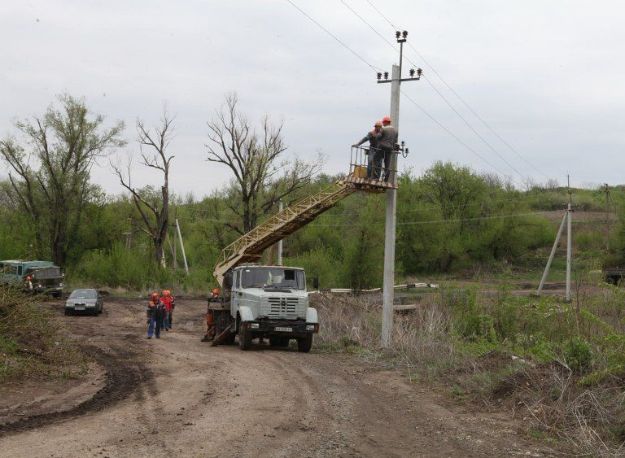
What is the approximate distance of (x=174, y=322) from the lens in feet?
111

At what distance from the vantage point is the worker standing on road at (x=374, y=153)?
20203 mm

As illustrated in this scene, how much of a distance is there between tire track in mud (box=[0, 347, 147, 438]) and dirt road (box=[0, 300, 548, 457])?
22 mm

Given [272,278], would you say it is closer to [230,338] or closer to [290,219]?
[230,338]

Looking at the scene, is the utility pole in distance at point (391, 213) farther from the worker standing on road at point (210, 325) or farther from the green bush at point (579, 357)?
the green bush at point (579, 357)

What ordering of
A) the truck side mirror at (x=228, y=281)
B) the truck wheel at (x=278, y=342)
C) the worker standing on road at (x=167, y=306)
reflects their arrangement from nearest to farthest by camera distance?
the truck wheel at (x=278, y=342), the truck side mirror at (x=228, y=281), the worker standing on road at (x=167, y=306)

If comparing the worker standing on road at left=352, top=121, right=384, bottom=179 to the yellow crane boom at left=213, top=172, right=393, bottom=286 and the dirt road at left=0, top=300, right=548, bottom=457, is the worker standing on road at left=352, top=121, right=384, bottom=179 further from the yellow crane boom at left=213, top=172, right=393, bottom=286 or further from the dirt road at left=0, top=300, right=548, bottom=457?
the dirt road at left=0, top=300, right=548, bottom=457

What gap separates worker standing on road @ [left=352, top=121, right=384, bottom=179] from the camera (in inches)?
795

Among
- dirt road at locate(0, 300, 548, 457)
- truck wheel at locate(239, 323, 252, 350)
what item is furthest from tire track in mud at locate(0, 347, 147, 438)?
truck wheel at locate(239, 323, 252, 350)

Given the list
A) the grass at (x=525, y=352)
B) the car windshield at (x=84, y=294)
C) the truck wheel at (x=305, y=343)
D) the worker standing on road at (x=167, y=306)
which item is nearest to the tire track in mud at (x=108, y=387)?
the truck wheel at (x=305, y=343)

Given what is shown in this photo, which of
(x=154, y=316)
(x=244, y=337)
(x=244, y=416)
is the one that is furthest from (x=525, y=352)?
(x=154, y=316)

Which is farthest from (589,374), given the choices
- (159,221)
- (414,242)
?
(414,242)

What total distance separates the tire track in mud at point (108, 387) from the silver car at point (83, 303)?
51.0 feet

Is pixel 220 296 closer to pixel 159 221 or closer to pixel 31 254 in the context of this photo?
pixel 159 221

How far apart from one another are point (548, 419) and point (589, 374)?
53.8 inches
